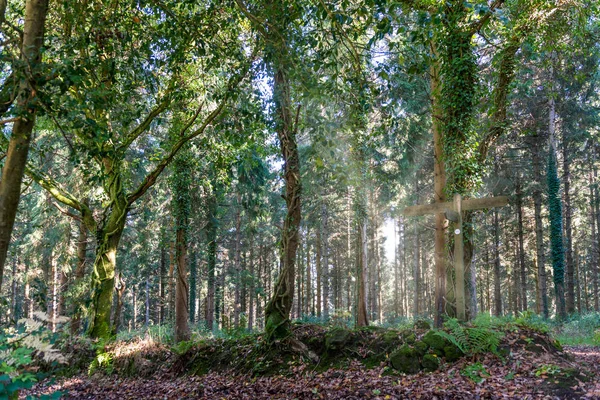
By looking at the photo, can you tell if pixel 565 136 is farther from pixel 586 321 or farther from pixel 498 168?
pixel 586 321

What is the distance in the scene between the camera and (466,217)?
9008mm

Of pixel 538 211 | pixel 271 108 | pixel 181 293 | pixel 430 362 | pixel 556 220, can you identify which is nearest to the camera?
pixel 430 362

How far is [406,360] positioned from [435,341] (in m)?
0.60

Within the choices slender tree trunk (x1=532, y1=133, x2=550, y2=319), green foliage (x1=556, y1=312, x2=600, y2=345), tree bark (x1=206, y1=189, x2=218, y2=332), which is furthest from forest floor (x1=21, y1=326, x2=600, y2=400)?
slender tree trunk (x1=532, y1=133, x2=550, y2=319)

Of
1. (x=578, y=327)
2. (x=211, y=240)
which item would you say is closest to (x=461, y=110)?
(x=578, y=327)

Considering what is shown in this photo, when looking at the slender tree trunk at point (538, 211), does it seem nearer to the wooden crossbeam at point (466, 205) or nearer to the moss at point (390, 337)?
the wooden crossbeam at point (466, 205)

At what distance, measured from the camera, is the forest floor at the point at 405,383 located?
15.6 ft

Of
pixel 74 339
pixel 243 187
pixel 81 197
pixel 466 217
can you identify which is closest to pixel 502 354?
pixel 466 217

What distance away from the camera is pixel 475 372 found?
211 inches

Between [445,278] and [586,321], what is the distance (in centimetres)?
1069

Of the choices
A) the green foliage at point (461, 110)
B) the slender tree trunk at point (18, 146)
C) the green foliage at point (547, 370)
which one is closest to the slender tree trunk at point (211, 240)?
the green foliage at point (461, 110)

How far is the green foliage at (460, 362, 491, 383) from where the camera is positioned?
516 cm

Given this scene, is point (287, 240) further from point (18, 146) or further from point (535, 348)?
point (18, 146)

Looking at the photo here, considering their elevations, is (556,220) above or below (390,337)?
above
